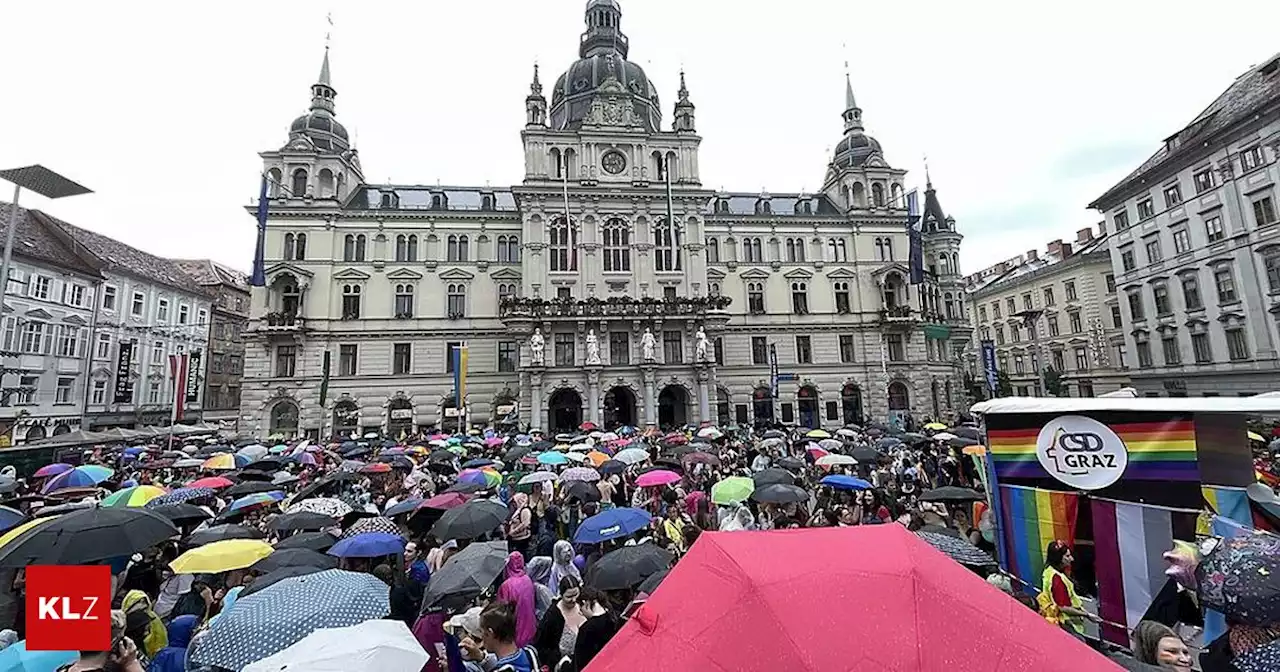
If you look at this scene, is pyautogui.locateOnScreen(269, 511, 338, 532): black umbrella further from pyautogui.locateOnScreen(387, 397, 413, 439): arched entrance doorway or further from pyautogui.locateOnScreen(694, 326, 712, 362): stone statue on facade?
pyautogui.locateOnScreen(387, 397, 413, 439): arched entrance doorway

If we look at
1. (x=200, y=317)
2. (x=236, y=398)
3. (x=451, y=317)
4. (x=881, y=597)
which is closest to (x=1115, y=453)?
(x=881, y=597)

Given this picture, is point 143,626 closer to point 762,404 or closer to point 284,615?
point 284,615

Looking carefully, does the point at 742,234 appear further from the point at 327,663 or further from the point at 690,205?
the point at 327,663

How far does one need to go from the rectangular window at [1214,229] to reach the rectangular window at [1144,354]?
A: 829cm

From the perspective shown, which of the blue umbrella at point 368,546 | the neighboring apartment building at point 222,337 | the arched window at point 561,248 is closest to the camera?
the blue umbrella at point 368,546

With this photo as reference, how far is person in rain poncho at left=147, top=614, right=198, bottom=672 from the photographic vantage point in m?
5.32

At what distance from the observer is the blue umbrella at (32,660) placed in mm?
4078

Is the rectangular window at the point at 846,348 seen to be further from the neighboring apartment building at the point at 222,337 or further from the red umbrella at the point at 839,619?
the neighboring apartment building at the point at 222,337

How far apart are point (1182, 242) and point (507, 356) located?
44.1 meters

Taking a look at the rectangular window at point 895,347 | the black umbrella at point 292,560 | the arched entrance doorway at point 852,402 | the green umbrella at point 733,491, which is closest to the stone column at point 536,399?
the arched entrance doorway at point 852,402

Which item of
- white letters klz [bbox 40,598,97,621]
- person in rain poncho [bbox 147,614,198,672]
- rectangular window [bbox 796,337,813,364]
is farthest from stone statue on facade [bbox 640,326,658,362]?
white letters klz [bbox 40,598,97,621]

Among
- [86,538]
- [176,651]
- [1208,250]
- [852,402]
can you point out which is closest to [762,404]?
[852,402]

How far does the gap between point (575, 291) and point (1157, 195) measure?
38282 millimetres

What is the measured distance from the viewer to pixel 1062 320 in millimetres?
52031
